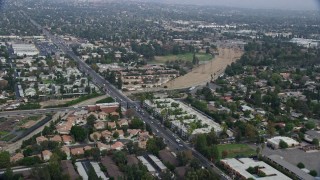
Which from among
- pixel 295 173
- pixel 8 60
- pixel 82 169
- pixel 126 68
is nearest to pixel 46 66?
pixel 8 60

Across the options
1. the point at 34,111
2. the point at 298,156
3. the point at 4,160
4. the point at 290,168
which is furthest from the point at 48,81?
the point at 290,168

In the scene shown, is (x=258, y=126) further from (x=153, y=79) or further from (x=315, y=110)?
(x=153, y=79)

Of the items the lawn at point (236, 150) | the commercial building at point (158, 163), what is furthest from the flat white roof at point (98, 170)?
the lawn at point (236, 150)

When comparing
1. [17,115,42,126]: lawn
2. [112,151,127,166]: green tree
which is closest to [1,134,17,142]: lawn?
[17,115,42,126]: lawn

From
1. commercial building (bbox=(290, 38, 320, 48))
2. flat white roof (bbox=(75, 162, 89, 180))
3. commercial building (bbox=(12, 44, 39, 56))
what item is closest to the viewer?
flat white roof (bbox=(75, 162, 89, 180))

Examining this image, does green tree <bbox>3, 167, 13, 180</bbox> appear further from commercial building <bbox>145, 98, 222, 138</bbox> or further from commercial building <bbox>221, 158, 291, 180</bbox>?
commercial building <bbox>145, 98, 222, 138</bbox>
